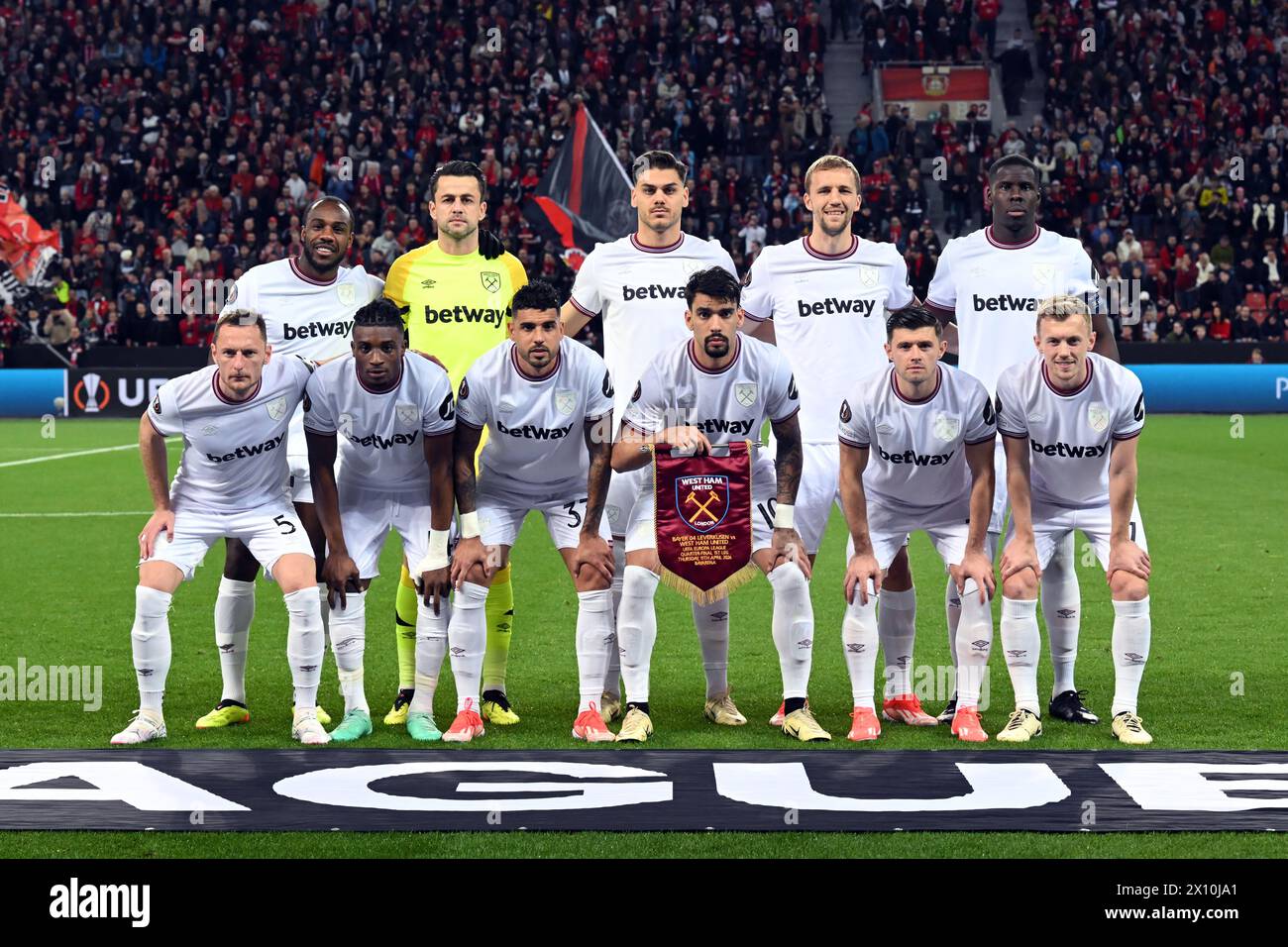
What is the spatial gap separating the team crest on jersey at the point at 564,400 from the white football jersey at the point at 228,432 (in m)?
1.07

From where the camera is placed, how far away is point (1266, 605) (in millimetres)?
9484

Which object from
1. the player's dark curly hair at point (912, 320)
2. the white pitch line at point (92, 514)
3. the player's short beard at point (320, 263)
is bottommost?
the white pitch line at point (92, 514)

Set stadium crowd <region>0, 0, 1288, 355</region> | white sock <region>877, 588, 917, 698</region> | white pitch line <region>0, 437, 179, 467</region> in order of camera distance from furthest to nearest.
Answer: stadium crowd <region>0, 0, 1288, 355</region> → white pitch line <region>0, 437, 179, 467</region> → white sock <region>877, 588, 917, 698</region>

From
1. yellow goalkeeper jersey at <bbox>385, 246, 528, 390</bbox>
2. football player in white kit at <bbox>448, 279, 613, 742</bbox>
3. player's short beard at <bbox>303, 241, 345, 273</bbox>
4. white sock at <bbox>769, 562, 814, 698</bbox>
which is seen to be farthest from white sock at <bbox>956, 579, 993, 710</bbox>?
player's short beard at <bbox>303, 241, 345, 273</bbox>

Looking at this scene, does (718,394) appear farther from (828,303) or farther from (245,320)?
(245,320)

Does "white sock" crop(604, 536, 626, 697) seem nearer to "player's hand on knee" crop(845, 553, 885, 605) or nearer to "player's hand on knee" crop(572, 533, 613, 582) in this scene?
"player's hand on knee" crop(572, 533, 613, 582)

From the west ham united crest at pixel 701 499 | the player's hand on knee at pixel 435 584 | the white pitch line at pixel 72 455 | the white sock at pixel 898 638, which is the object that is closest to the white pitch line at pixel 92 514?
the white pitch line at pixel 72 455

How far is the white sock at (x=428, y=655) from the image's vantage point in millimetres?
6617

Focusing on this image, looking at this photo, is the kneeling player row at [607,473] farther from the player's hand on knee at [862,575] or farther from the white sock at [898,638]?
the white sock at [898,638]

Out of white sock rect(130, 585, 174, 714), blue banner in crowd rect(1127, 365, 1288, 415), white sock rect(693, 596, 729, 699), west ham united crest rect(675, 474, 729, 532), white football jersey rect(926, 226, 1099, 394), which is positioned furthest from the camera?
blue banner in crowd rect(1127, 365, 1288, 415)

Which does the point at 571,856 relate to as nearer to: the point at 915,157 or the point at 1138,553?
the point at 1138,553

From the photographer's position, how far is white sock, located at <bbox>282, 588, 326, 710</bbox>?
21.1 feet

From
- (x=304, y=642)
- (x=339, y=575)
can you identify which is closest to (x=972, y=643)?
(x=339, y=575)

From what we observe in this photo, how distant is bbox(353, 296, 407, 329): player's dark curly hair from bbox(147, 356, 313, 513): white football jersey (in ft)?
1.30
